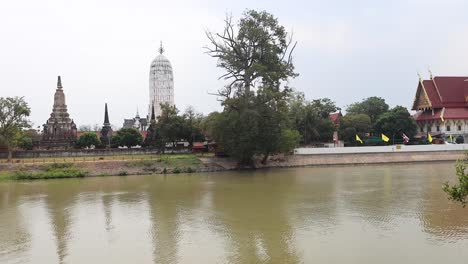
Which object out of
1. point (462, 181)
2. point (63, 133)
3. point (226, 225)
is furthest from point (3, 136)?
point (462, 181)

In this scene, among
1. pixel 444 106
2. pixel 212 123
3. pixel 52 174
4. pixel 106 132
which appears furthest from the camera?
pixel 444 106

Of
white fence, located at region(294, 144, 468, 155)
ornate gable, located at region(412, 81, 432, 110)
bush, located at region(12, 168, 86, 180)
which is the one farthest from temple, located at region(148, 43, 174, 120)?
bush, located at region(12, 168, 86, 180)

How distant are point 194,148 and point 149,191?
72.7ft

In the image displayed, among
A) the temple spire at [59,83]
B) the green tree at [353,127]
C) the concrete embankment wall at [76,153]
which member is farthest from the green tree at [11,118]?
the green tree at [353,127]

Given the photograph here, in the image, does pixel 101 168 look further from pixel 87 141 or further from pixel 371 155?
pixel 371 155

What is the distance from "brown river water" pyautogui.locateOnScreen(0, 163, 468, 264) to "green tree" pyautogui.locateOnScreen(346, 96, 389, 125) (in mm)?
42648

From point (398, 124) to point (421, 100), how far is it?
8.58 metres

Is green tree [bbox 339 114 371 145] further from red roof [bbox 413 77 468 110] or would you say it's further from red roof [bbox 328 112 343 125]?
red roof [bbox 413 77 468 110]

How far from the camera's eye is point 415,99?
220 ft

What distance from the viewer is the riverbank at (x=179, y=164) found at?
3931cm

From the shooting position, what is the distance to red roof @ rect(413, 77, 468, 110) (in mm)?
62344

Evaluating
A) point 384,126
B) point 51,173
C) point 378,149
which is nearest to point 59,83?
point 51,173

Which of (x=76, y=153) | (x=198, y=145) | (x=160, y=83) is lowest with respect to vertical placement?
(x=76, y=153)

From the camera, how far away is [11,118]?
A: 140 ft
